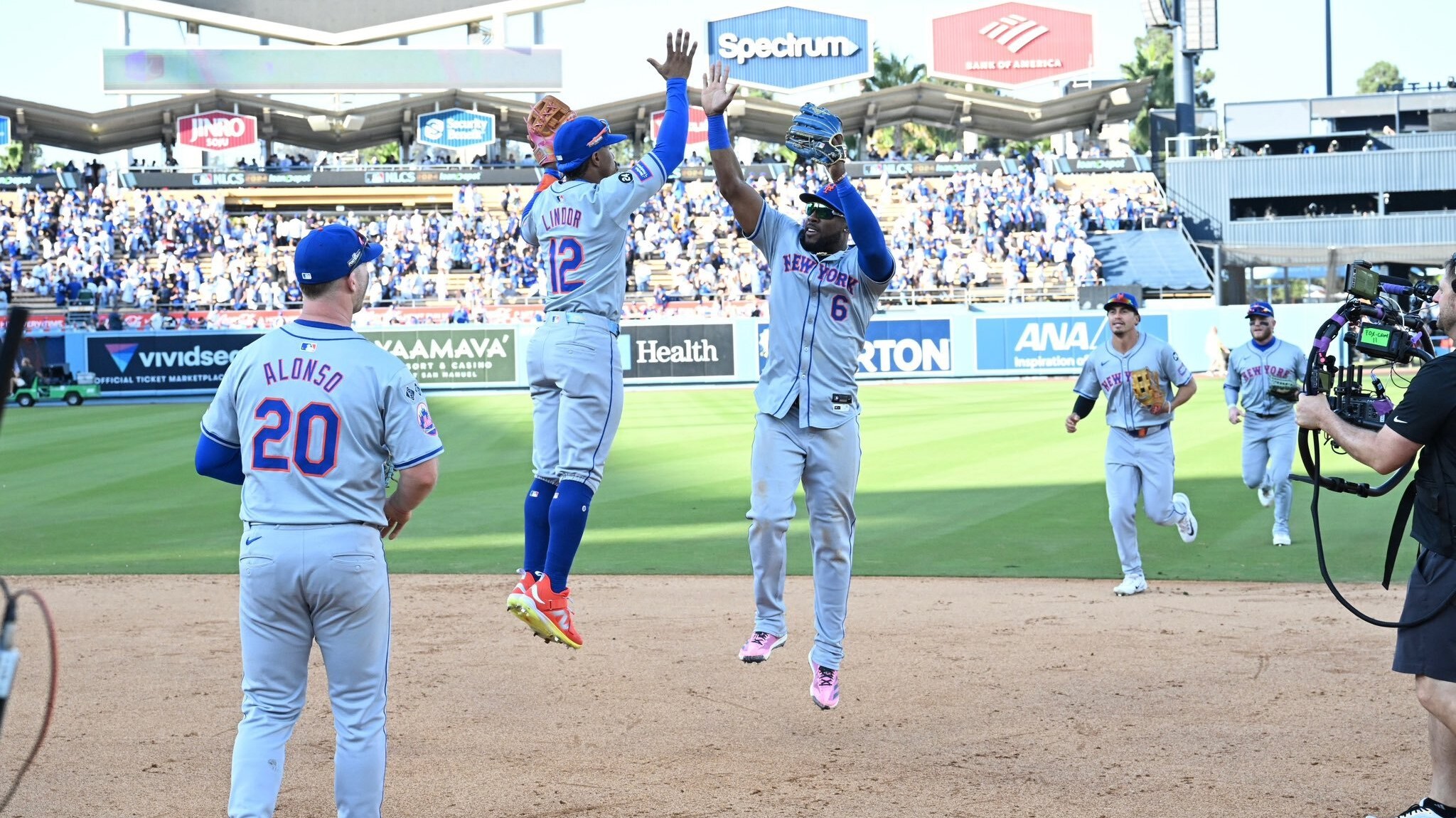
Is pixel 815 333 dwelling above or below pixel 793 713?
above


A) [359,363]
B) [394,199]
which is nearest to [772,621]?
[359,363]

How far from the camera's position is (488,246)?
46.0m

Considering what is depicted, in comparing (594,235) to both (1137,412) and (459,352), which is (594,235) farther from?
(459,352)

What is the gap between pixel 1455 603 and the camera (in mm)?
5383

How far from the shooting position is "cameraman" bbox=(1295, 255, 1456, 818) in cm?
531

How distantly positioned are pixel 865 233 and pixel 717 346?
3106 cm

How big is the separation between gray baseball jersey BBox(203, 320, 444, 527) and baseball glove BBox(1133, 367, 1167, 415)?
8165 mm

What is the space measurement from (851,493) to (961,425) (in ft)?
61.5

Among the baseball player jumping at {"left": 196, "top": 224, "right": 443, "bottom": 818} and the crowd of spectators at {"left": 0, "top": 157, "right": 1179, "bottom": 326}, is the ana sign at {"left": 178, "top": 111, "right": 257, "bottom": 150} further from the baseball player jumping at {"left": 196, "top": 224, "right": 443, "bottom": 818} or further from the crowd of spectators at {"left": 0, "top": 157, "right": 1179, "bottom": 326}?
the baseball player jumping at {"left": 196, "top": 224, "right": 443, "bottom": 818}

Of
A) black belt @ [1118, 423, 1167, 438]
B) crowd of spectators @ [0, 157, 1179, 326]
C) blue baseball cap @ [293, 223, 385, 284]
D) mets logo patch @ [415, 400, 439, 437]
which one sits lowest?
black belt @ [1118, 423, 1167, 438]

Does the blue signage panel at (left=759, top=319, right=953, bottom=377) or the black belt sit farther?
the blue signage panel at (left=759, top=319, right=953, bottom=377)

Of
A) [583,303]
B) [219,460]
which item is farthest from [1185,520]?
[219,460]

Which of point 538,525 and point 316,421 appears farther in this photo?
point 538,525

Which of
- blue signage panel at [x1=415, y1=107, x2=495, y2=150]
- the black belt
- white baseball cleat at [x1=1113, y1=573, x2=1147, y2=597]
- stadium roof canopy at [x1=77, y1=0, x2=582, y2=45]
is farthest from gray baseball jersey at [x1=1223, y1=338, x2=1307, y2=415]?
stadium roof canopy at [x1=77, y1=0, x2=582, y2=45]
